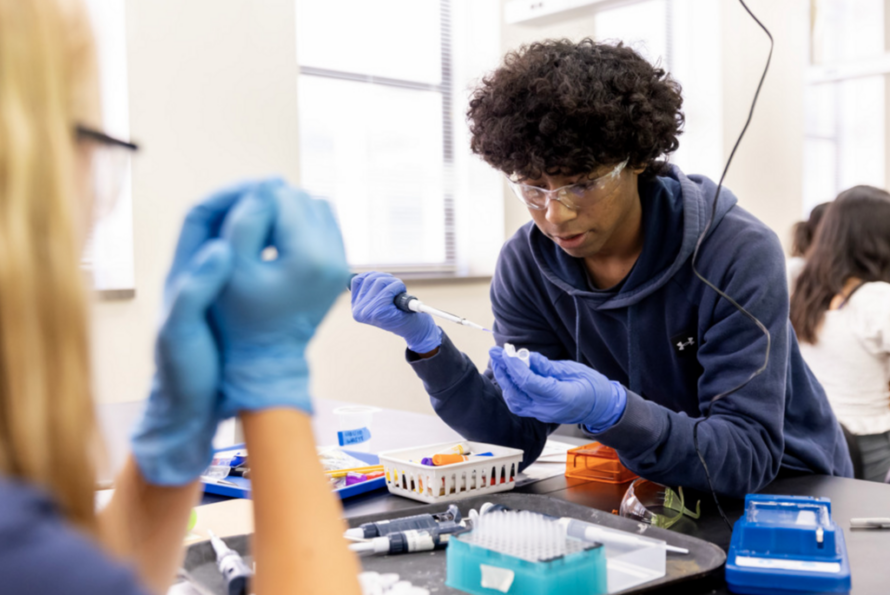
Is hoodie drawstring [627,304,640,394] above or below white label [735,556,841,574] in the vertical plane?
above

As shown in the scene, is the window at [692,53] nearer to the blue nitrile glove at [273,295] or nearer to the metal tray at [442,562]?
the metal tray at [442,562]

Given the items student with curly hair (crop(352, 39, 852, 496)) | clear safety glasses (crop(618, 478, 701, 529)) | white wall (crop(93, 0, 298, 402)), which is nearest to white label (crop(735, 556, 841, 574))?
clear safety glasses (crop(618, 478, 701, 529))

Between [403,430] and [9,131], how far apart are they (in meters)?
1.44

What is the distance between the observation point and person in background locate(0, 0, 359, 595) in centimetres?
43

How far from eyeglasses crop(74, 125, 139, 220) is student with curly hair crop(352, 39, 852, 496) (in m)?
0.73

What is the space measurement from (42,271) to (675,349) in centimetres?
117

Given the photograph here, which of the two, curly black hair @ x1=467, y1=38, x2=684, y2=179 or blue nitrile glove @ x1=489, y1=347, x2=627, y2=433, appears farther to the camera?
curly black hair @ x1=467, y1=38, x2=684, y2=179

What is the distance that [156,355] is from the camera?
1.72 feet

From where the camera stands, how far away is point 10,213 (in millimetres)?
440

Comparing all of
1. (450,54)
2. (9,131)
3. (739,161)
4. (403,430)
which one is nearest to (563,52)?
(403,430)

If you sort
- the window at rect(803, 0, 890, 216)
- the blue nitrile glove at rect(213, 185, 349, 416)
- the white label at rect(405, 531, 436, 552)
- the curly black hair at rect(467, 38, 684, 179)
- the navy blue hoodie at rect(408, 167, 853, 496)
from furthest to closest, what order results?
1. the window at rect(803, 0, 890, 216)
2. the curly black hair at rect(467, 38, 684, 179)
3. the navy blue hoodie at rect(408, 167, 853, 496)
4. the white label at rect(405, 531, 436, 552)
5. the blue nitrile glove at rect(213, 185, 349, 416)

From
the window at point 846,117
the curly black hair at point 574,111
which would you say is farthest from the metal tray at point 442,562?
the window at point 846,117

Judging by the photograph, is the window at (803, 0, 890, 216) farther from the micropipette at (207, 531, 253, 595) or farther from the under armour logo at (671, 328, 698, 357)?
the micropipette at (207, 531, 253, 595)

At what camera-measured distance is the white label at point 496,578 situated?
82 cm
